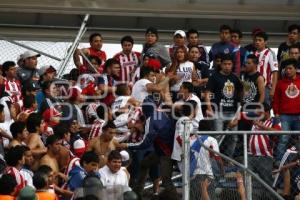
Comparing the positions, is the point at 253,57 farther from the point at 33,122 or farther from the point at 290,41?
the point at 33,122

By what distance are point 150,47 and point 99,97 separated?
171cm

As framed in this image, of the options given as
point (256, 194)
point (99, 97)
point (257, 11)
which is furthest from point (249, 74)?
point (257, 11)

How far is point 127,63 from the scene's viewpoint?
750 inches

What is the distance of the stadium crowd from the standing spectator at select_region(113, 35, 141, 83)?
0.05ft

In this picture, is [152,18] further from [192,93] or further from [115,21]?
[192,93]

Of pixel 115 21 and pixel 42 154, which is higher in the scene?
pixel 115 21

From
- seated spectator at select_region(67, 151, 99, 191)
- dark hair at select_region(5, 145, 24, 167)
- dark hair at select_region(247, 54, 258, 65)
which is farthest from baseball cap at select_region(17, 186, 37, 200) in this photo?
dark hair at select_region(247, 54, 258, 65)

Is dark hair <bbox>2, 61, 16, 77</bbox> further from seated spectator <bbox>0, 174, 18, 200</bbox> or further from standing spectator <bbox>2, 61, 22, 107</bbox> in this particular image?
seated spectator <bbox>0, 174, 18, 200</bbox>

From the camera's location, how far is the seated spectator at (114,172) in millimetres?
14876

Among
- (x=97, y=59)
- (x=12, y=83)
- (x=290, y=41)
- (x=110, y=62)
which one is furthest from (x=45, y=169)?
(x=290, y=41)

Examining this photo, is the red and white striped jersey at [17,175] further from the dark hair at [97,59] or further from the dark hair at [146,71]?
the dark hair at [97,59]

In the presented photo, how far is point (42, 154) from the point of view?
50.1ft

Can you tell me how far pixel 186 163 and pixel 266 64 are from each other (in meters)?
4.36

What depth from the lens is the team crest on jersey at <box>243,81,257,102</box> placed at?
1758 cm
